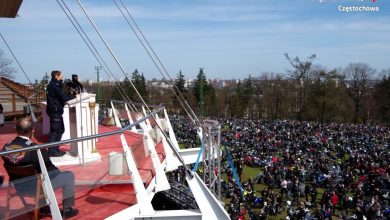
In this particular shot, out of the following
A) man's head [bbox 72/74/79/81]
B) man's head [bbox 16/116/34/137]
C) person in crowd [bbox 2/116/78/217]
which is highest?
man's head [bbox 72/74/79/81]

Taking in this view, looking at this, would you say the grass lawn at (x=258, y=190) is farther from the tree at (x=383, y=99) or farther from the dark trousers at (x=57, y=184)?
the tree at (x=383, y=99)

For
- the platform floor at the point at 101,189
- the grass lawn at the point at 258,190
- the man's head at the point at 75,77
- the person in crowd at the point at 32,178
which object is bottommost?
the grass lawn at the point at 258,190

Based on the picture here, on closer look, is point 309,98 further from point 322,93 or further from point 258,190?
point 258,190

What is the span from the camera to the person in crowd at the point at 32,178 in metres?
3.13

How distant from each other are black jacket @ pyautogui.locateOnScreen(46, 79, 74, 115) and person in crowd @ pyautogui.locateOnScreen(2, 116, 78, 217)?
3.08 meters

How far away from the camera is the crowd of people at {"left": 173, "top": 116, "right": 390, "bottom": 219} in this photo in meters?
17.8

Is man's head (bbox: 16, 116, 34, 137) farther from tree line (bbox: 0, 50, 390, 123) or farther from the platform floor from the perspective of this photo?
tree line (bbox: 0, 50, 390, 123)

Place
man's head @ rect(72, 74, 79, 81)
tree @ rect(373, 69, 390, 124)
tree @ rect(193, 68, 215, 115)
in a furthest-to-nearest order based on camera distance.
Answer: tree @ rect(193, 68, 215, 115) < tree @ rect(373, 69, 390, 124) < man's head @ rect(72, 74, 79, 81)

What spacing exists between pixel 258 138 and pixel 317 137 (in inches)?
224

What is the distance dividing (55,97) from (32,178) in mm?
3800

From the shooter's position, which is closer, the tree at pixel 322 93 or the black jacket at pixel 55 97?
the black jacket at pixel 55 97

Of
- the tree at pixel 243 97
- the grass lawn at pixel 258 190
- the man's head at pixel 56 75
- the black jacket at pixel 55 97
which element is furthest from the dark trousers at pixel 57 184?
the tree at pixel 243 97

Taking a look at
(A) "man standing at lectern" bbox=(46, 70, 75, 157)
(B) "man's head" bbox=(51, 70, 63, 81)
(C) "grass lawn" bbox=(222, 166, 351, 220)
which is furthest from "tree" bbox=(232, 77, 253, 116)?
(B) "man's head" bbox=(51, 70, 63, 81)

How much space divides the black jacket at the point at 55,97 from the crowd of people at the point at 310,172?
7.22 m
